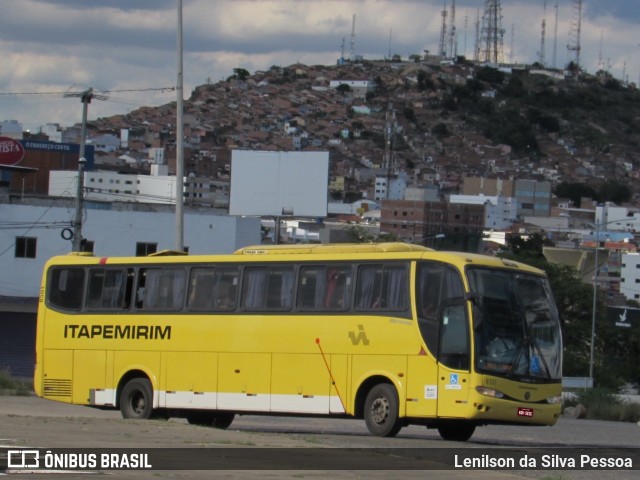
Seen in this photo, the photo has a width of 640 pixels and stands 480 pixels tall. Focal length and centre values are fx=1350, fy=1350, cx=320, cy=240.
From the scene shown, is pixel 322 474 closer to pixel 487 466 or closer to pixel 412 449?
pixel 487 466

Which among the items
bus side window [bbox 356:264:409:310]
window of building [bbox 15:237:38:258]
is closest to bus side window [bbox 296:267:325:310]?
bus side window [bbox 356:264:409:310]

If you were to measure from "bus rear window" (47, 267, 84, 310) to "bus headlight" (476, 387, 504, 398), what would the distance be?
8769 mm

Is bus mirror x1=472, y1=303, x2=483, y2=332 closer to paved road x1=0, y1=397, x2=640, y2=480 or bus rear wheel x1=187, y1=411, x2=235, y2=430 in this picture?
paved road x1=0, y1=397, x2=640, y2=480

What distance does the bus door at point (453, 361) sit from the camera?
19.8 metres

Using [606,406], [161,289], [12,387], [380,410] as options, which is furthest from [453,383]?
[12,387]

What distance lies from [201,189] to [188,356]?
171m

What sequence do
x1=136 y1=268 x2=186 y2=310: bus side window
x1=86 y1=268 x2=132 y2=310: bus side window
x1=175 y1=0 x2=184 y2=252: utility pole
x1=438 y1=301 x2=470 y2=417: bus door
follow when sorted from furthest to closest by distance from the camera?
1. x1=175 y1=0 x2=184 y2=252: utility pole
2. x1=86 y1=268 x2=132 y2=310: bus side window
3. x1=136 y1=268 x2=186 y2=310: bus side window
4. x1=438 y1=301 x2=470 y2=417: bus door

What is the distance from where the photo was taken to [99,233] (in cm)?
5784

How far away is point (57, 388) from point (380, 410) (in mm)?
7395

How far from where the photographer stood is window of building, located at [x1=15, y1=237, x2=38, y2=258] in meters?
56.5

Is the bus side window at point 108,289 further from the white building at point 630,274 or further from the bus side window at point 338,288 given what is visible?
the white building at point 630,274

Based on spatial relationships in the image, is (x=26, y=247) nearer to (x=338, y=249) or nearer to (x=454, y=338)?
(x=338, y=249)

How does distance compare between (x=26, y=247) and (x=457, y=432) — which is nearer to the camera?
(x=457, y=432)

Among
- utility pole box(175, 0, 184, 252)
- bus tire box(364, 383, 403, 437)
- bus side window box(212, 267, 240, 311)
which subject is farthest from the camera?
utility pole box(175, 0, 184, 252)
